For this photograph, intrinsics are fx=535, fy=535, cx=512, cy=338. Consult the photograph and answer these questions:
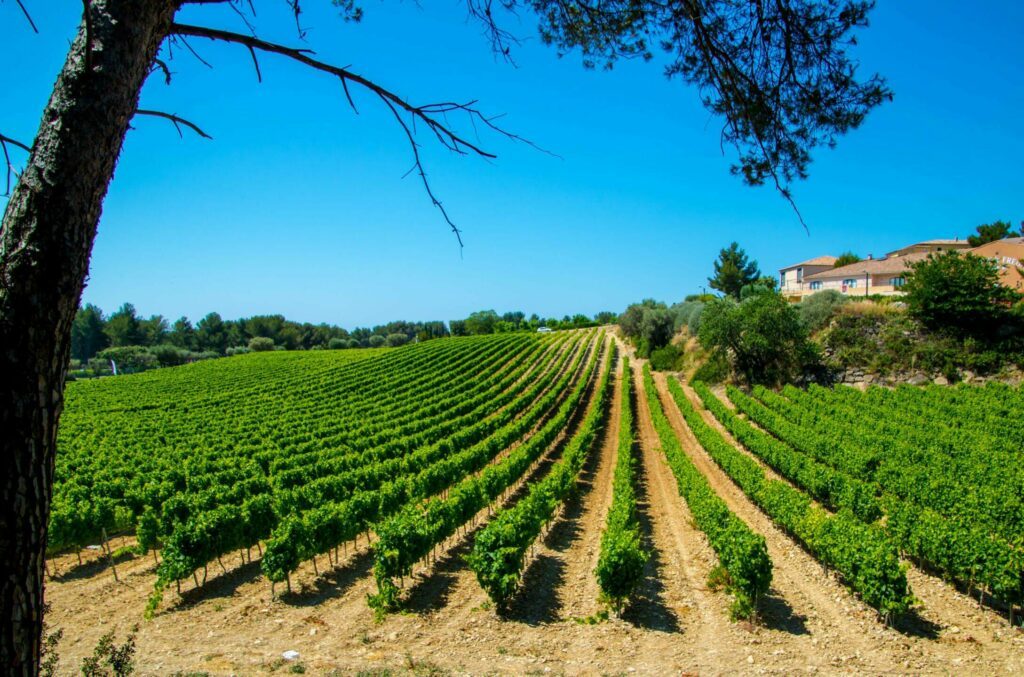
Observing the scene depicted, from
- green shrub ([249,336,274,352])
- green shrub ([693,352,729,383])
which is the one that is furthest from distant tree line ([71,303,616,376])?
green shrub ([693,352,729,383])

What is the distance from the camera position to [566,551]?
43.3ft

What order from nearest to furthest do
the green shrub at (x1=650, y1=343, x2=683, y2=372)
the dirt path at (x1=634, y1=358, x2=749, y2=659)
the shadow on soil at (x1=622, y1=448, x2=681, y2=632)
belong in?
the dirt path at (x1=634, y1=358, x2=749, y2=659) → the shadow on soil at (x1=622, y1=448, x2=681, y2=632) → the green shrub at (x1=650, y1=343, x2=683, y2=372)

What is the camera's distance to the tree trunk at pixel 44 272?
1.96 m

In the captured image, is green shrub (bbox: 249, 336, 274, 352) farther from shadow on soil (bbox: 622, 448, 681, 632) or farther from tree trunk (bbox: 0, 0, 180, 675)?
tree trunk (bbox: 0, 0, 180, 675)

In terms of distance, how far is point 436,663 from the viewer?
7477 mm

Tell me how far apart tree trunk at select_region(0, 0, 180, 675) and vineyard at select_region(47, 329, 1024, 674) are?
5892mm

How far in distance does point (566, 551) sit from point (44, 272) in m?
12.8

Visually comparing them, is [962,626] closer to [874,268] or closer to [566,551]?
[566,551]

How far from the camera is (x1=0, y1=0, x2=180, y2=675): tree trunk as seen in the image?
1956 mm

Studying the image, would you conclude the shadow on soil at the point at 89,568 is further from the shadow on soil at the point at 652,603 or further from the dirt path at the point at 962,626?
the dirt path at the point at 962,626

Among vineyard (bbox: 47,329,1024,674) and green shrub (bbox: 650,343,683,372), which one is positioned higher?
green shrub (bbox: 650,343,683,372)

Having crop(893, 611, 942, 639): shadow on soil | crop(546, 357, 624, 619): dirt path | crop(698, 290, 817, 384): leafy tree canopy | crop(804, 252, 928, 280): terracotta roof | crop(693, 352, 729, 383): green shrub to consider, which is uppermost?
crop(804, 252, 928, 280): terracotta roof

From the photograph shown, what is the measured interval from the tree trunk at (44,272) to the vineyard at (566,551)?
5.89 m

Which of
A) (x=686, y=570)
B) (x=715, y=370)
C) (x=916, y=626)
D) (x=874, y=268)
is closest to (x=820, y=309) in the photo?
(x=715, y=370)
